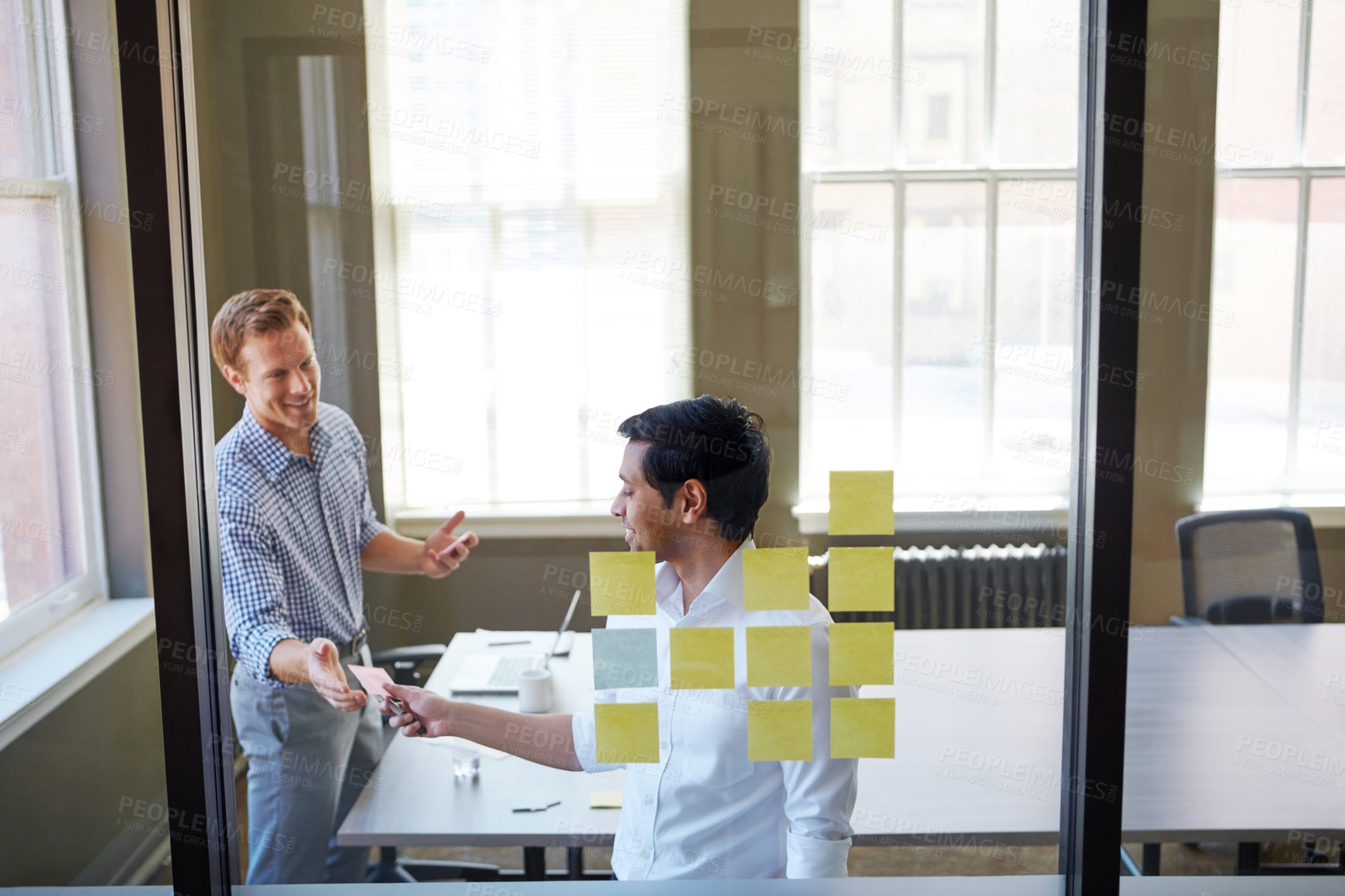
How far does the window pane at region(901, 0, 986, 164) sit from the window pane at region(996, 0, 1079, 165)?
4cm

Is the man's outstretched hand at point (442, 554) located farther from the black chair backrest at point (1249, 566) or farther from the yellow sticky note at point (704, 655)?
the black chair backrest at point (1249, 566)

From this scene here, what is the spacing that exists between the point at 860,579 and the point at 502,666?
59 centimetres

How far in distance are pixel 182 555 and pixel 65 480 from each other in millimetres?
927

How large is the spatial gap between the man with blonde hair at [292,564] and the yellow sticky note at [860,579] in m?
0.59

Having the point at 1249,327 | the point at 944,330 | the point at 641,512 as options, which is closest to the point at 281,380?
the point at 641,512

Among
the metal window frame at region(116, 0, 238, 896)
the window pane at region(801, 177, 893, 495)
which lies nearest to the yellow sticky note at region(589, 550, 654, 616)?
the window pane at region(801, 177, 893, 495)

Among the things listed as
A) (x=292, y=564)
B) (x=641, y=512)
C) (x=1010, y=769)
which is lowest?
(x=1010, y=769)

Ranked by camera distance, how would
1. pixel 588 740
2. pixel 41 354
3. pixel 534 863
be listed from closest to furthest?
pixel 588 740
pixel 534 863
pixel 41 354

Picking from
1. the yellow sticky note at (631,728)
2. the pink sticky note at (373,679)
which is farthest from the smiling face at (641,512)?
the pink sticky note at (373,679)

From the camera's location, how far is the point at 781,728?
1419 millimetres

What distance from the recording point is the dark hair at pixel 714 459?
4.65ft

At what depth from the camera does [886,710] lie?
4.64ft

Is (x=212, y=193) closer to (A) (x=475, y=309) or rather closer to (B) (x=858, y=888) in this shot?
(A) (x=475, y=309)

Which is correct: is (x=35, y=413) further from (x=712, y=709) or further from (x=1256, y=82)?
(x=1256, y=82)
